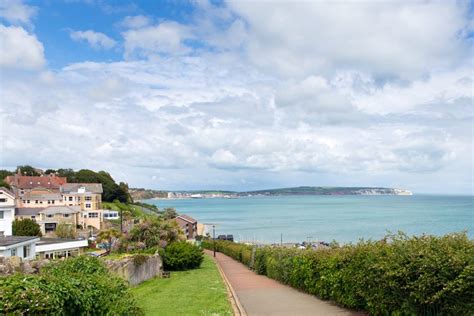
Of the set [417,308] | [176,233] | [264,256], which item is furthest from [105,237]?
[417,308]

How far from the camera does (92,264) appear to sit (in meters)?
10.2

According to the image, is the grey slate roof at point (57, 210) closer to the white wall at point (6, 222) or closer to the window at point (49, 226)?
the window at point (49, 226)

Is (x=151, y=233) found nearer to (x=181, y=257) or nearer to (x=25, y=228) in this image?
Result: (x=181, y=257)

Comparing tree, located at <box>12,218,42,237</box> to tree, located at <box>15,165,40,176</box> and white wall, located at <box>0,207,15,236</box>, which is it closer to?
white wall, located at <box>0,207,15,236</box>

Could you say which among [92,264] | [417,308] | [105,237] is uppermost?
[92,264]

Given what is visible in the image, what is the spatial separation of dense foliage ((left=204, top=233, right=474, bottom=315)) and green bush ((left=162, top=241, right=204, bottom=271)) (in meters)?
19.1

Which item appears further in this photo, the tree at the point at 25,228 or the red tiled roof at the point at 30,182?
the red tiled roof at the point at 30,182

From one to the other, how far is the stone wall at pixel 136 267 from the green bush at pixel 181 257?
11.4 ft

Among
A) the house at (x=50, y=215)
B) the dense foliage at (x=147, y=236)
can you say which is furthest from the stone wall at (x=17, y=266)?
the house at (x=50, y=215)

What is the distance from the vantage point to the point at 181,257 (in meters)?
31.8

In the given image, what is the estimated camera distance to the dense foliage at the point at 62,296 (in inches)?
199

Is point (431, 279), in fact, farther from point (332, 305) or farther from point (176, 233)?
point (176, 233)

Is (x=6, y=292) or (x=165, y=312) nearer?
(x=6, y=292)

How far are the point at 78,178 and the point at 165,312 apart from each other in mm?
114949
